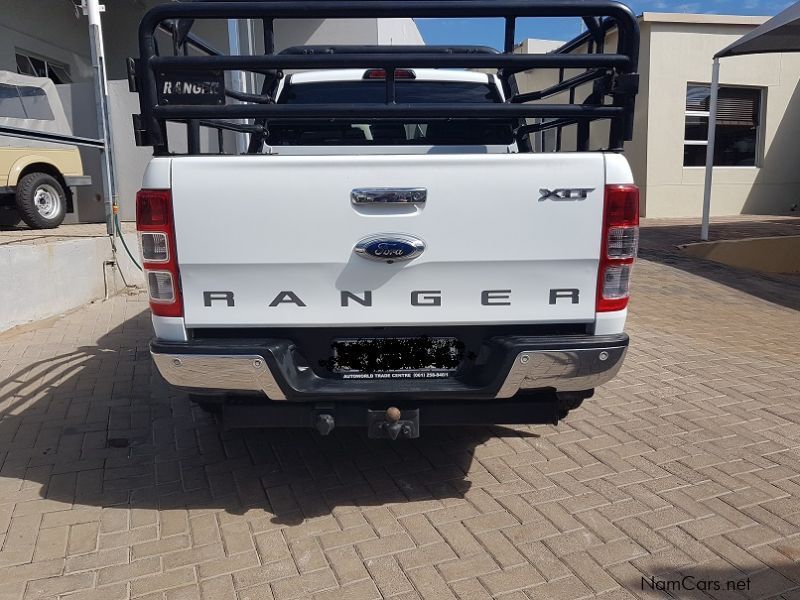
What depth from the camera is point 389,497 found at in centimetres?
323

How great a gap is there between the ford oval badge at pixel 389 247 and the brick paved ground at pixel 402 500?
1233 mm

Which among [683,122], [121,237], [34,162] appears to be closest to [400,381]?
[121,237]

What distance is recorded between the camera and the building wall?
48.0ft

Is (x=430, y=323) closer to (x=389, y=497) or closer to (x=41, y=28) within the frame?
(x=389, y=497)

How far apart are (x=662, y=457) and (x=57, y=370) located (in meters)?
4.45

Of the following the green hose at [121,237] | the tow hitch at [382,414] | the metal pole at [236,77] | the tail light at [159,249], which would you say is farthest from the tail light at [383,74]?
the green hose at [121,237]

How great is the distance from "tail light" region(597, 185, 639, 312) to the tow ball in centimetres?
94

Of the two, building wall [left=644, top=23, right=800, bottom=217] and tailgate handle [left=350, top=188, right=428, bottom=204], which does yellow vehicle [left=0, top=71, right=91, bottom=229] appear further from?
building wall [left=644, top=23, right=800, bottom=217]

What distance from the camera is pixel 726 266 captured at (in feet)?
31.7

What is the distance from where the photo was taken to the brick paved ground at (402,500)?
2.62 metres

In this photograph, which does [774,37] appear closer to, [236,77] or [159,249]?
[236,77]

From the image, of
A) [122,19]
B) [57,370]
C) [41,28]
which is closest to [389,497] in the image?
[57,370]

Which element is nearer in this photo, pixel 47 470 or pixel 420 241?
pixel 420 241

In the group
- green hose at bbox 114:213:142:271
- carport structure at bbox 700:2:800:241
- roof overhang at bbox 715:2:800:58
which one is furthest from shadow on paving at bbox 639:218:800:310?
green hose at bbox 114:213:142:271
